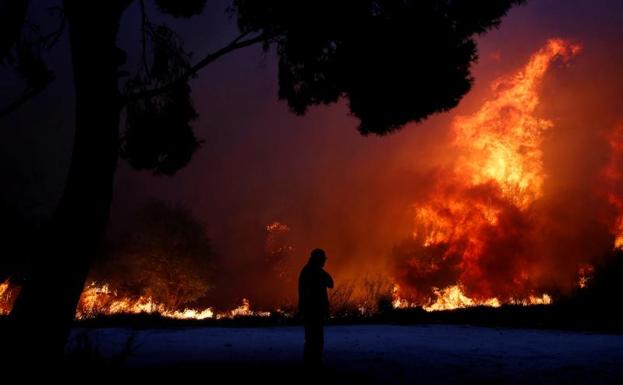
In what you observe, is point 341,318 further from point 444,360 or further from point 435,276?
point 435,276

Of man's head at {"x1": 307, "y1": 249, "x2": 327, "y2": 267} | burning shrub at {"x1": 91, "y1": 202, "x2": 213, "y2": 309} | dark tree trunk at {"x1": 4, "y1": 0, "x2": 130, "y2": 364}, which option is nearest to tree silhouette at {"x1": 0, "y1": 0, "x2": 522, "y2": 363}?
dark tree trunk at {"x1": 4, "y1": 0, "x2": 130, "y2": 364}

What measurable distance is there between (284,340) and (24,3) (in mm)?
7545

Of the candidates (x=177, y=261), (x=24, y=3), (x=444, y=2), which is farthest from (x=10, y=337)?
(x=177, y=261)

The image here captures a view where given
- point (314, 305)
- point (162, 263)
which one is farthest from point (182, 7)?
point (162, 263)

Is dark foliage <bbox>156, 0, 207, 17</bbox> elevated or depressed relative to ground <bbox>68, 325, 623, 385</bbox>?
elevated

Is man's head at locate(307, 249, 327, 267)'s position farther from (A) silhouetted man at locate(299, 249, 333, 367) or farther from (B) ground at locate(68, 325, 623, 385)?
(B) ground at locate(68, 325, 623, 385)

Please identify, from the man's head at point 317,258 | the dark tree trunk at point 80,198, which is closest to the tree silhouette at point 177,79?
the dark tree trunk at point 80,198

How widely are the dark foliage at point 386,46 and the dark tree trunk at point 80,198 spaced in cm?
284

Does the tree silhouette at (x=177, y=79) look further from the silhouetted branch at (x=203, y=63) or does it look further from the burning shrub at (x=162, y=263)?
the burning shrub at (x=162, y=263)

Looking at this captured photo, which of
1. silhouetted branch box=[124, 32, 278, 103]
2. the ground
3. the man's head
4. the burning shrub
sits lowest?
the ground

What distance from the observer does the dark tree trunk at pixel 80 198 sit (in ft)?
16.2

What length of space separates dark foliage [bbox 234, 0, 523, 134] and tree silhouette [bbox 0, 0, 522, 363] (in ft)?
0.06

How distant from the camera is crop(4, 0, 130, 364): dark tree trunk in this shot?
4.94 m

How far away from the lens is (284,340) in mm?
9805
